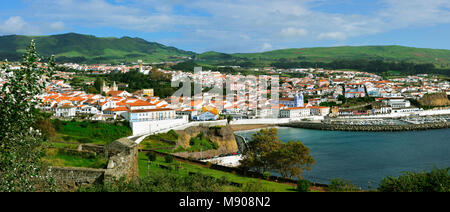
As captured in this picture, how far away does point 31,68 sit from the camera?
3369mm

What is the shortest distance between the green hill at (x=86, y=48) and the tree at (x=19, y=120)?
110 metres

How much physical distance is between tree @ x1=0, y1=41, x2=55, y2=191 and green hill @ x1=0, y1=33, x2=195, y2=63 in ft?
361

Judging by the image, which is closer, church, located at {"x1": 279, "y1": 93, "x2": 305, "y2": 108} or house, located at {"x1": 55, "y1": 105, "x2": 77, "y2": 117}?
house, located at {"x1": 55, "y1": 105, "x2": 77, "y2": 117}

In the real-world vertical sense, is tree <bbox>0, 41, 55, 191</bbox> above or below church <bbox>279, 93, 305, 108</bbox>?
above

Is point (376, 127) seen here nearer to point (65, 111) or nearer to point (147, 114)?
point (147, 114)

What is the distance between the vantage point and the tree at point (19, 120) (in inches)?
128

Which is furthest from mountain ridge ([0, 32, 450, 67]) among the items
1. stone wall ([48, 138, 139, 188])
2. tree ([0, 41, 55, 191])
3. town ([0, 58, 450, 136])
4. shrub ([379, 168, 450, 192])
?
tree ([0, 41, 55, 191])

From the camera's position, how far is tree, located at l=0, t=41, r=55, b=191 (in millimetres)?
3250

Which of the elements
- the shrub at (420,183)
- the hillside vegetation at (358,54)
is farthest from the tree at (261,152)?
the hillside vegetation at (358,54)

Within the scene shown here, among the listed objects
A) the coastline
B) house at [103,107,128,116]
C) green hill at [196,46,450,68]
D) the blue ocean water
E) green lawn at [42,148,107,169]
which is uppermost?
green hill at [196,46,450,68]

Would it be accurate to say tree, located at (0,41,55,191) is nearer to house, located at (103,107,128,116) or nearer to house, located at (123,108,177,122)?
house, located at (123,108,177,122)

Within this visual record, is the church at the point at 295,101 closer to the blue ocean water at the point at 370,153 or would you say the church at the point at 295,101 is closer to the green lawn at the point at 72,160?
the blue ocean water at the point at 370,153

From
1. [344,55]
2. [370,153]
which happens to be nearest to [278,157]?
[370,153]

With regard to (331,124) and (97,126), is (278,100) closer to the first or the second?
(331,124)
